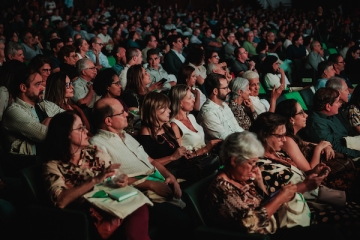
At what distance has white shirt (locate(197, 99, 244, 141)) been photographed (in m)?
4.11

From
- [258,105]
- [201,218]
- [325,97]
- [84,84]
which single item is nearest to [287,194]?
[201,218]

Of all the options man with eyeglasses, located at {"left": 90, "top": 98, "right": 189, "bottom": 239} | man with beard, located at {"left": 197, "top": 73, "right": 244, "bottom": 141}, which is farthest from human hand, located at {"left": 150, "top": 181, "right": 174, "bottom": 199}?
man with beard, located at {"left": 197, "top": 73, "right": 244, "bottom": 141}

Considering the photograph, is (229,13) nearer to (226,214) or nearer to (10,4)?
(10,4)

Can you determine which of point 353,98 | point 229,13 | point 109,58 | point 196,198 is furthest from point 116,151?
point 229,13

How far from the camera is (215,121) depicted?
411cm

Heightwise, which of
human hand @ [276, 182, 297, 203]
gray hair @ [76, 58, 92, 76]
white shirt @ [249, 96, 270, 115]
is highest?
human hand @ [276, 182, 297, 203]

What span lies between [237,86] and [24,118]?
87.9 inches

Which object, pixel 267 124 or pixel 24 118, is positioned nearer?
pixel 267 124

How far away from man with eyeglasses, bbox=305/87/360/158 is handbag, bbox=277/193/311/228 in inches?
62.3

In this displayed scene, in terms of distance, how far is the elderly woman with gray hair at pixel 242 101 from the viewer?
4582 millimetres

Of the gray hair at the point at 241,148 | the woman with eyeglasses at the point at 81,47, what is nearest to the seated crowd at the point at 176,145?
the gray hair at the point at 241,148

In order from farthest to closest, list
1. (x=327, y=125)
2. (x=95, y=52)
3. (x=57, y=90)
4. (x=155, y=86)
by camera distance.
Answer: (x=95, y=52) → (x=155, y=86) → (x=327, y=125) → (x=57, y=90)

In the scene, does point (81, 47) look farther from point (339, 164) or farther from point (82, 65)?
point (339, 164)

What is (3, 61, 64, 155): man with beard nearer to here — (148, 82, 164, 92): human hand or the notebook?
the notebook
